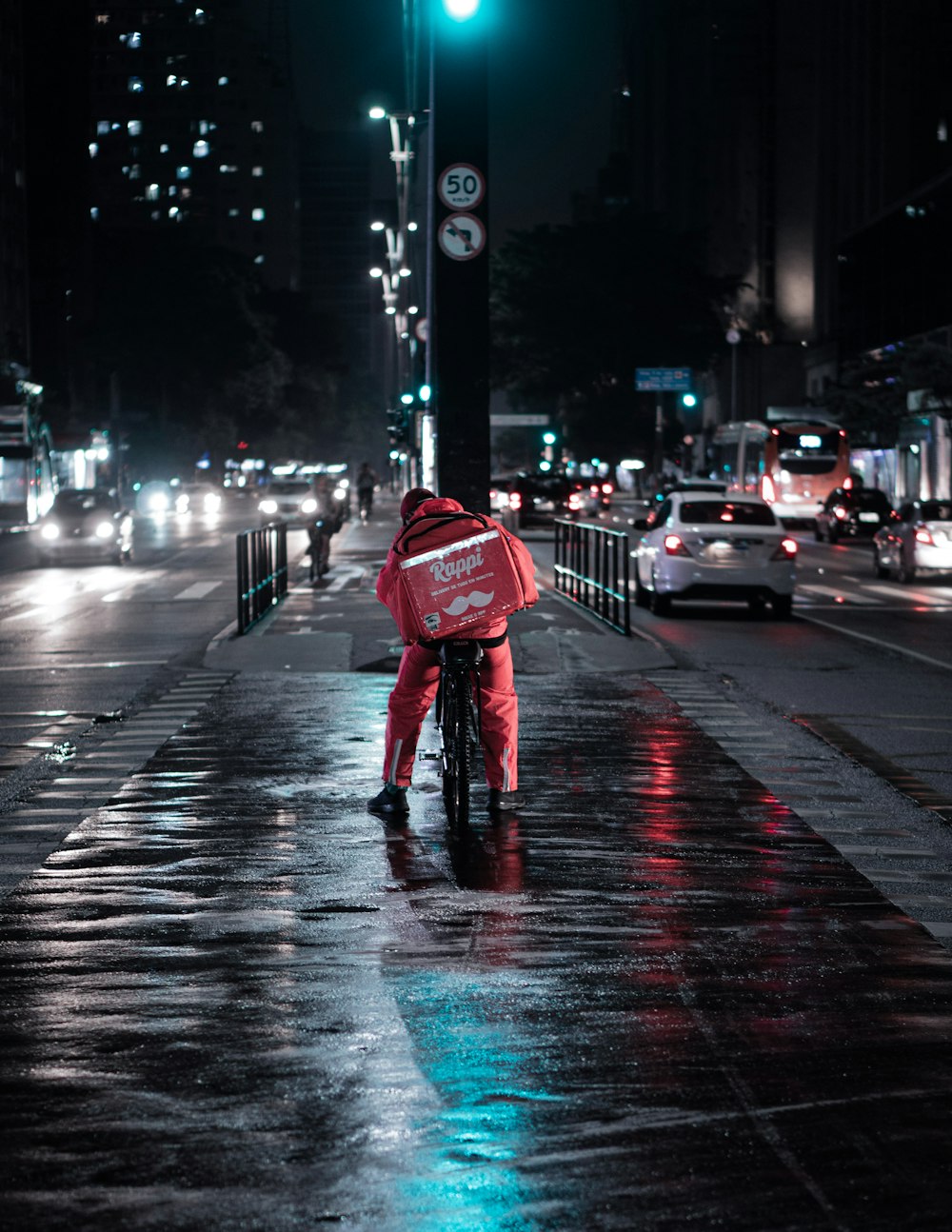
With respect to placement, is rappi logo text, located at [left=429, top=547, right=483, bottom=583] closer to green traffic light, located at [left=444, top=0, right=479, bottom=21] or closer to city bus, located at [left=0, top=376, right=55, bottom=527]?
green traffic light, located at [left=444, top=0, right=479, bottom=21]

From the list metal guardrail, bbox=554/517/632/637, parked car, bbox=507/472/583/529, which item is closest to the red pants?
metal guardrail, bbox=554/517/632/637

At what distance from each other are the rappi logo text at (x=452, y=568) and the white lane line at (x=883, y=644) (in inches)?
403

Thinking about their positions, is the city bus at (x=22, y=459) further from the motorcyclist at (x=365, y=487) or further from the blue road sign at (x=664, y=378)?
the blue road sign at (x=664, y=378)

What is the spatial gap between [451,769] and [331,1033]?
4.08 metres

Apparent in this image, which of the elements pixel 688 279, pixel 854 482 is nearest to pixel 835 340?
pixel 688 279

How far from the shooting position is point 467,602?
9562 millimetres

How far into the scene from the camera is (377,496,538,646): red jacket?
31.6ft

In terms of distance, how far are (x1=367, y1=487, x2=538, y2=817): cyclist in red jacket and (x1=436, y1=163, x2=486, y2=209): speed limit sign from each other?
325 inches

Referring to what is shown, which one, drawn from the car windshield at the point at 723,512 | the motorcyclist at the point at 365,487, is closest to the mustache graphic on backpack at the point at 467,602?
the car windshield at the point at 723,512

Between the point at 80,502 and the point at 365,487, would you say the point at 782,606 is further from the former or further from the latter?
the point at 365,487

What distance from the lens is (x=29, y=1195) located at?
4488mm

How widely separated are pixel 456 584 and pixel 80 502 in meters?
31.5

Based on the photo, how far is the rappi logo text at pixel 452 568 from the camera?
377 inches

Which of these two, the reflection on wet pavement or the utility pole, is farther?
the utility pole
